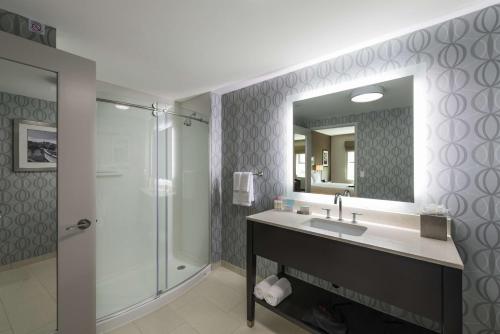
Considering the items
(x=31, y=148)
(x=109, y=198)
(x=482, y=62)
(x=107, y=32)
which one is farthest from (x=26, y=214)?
(x=482, y=62)

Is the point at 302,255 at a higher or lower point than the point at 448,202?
lower

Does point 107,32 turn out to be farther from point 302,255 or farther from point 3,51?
point 302,255

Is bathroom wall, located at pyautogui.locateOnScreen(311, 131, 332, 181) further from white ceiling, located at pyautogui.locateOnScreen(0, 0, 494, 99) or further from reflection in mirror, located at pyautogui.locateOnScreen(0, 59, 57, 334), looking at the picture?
reflection in mirror, located at pyautogui.locateOnScreen(0, 59, 57, 334)

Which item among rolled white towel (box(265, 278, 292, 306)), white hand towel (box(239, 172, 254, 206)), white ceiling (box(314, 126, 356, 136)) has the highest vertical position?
white ceiling (box(314, 126, 356, 136))

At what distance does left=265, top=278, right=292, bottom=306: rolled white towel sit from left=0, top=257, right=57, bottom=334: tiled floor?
4.61ft

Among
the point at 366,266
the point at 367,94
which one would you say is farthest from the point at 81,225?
the point at 367,94

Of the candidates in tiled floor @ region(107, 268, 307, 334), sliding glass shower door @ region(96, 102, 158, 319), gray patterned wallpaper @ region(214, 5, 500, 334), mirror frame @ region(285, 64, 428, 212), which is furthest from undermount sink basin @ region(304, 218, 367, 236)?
sliding glass shower door @ region(96, 102, 158, 319)

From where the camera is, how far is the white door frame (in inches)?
51.0

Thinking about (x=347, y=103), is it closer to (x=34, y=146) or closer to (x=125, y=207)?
(x=34, y=146)

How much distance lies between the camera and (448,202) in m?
1.35

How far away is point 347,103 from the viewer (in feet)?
5.85

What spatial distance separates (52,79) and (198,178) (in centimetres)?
163

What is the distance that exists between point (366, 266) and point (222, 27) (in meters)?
1.72

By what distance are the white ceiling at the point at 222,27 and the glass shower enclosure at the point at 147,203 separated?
1.68ft
